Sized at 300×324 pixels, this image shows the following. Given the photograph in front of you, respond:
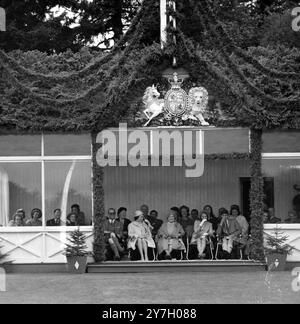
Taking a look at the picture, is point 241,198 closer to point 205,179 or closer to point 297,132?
point 205,179

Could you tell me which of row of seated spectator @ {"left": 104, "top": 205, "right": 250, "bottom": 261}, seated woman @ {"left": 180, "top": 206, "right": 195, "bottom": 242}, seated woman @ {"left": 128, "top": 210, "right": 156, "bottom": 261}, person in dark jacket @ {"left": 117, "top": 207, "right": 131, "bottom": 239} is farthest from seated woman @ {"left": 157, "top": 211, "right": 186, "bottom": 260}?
person in dark jacket @ {"left": 117, "top": 207, "right": 131, "bottom": 239}

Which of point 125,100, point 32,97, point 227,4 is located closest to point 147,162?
point 125,100

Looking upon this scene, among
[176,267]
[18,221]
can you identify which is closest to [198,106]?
[176,267]

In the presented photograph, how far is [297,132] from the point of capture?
15133 mm

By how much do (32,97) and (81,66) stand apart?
2407 mm

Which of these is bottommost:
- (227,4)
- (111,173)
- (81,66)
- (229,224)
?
(229,224)

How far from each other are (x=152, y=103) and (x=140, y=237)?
298cm

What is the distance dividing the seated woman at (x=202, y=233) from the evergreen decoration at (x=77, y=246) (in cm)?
253

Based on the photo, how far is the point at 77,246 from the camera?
1462 centimetres

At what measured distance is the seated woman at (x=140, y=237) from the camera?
15320 millimetres

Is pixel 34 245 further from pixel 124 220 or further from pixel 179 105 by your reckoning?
pixel 179 105

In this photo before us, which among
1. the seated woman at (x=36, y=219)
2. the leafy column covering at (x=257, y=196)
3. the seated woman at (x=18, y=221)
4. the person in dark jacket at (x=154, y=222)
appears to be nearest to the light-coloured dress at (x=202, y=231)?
the leafy column covering at (x=257, y=196)

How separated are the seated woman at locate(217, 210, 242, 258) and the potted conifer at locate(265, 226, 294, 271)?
811 mm

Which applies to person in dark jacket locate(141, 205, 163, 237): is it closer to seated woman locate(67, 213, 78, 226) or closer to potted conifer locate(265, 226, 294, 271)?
seated woman locate(67, 213, 78, 226)
